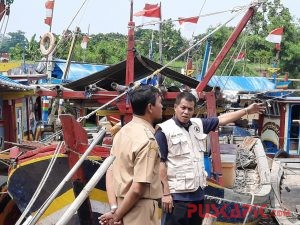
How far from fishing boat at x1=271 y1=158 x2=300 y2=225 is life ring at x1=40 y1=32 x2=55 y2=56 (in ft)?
18.4

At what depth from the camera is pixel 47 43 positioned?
11.7 metres

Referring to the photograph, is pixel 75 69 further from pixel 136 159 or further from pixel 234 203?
pixel 136 159

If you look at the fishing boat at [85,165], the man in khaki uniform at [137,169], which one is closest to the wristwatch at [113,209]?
the man in khaki uniform at [137,169]

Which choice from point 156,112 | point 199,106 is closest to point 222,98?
point 199,106

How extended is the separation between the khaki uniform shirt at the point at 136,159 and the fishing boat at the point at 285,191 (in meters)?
3.53

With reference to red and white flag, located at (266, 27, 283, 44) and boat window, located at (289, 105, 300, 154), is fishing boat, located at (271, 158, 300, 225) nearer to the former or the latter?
boat window, located at (289, 105, 300, 154)

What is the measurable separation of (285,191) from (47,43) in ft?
22.3

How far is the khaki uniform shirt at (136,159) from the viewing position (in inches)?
110

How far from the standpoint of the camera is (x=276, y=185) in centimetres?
741

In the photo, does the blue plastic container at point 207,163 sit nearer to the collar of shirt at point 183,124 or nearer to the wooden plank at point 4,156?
the collar of shirt at point 183,124

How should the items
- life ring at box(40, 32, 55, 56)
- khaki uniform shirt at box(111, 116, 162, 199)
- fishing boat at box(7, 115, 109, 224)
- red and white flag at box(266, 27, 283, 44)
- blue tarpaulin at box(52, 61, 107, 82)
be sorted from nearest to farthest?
khaki uniform shirt at box(111, 116, 162, 199) < fishing boat at box(7, 115, 109, 224) < life ring at box(40, 32, 55, 56) < red and white flag at box(266, 27, 283, 44) < blue tarpaulin at box(52, 61, 107, 82)

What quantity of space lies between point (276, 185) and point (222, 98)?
1832mm

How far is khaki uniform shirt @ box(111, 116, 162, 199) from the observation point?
2.81 m

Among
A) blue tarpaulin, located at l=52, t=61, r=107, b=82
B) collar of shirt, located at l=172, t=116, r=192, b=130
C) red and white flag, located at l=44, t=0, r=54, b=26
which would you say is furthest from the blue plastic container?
blue tarpaulin, located at l=52, t=61, r=107, b=82
